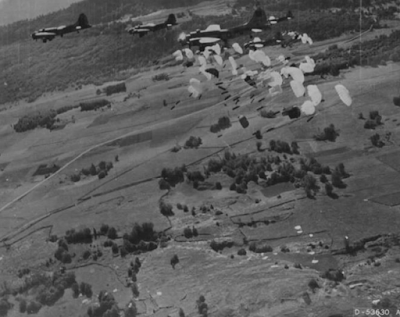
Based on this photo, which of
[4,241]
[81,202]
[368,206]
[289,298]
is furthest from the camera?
[81,202]

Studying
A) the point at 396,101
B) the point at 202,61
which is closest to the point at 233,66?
the point at 202,61

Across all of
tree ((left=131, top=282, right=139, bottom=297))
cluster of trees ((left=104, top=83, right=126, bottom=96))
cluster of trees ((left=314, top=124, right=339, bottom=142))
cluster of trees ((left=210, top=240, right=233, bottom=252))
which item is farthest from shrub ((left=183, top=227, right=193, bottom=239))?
cluster of trees ((left=104, top=83, right=126, bottom=96))

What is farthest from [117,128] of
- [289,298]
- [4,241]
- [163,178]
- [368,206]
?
[289,298]

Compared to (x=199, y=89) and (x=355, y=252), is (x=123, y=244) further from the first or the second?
(x=199, y=89)

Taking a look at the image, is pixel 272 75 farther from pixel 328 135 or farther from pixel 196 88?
pixel 328 135

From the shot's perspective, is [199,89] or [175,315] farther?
[199,89]

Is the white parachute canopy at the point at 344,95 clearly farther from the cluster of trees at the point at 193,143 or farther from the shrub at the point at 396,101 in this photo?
the cluster of trees at the point at 193,143
